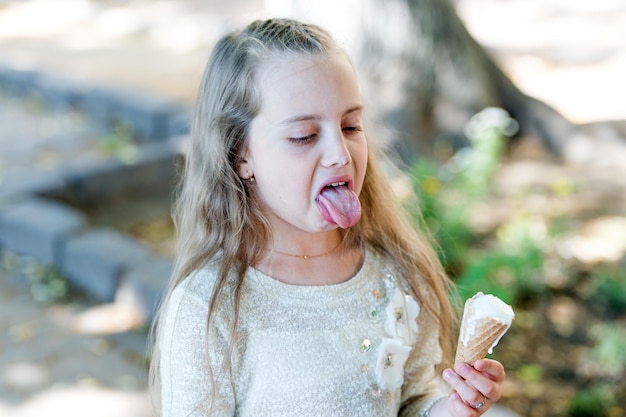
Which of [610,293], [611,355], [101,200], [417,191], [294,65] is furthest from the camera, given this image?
[101,200]

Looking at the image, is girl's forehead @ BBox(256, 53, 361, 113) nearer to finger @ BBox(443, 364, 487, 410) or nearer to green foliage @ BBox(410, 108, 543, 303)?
finger @ BBox(443, 364, 487, 410)

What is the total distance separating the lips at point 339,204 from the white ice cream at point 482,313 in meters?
0.28

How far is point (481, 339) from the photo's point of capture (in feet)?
5.11

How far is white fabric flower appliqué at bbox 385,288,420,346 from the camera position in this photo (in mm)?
1768

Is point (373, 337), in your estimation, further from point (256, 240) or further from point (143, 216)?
point (143, 216)

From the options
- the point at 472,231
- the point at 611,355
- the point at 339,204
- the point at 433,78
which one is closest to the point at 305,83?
the point at 339,204

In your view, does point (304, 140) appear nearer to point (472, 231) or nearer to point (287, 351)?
point (287, 351)

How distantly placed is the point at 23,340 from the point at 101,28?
9.49 m

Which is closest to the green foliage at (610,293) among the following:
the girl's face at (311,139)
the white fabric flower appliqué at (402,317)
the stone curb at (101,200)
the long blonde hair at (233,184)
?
the stone curb at (101,200)

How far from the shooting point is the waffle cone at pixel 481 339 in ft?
5.04

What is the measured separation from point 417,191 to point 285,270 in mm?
2496

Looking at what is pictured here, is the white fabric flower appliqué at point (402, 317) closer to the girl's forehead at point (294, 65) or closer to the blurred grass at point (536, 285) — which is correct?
the girl's forehead at point (294, 65)

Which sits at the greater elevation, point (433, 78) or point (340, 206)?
point (340, 206)

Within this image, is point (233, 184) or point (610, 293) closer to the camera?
point (233, 184)
